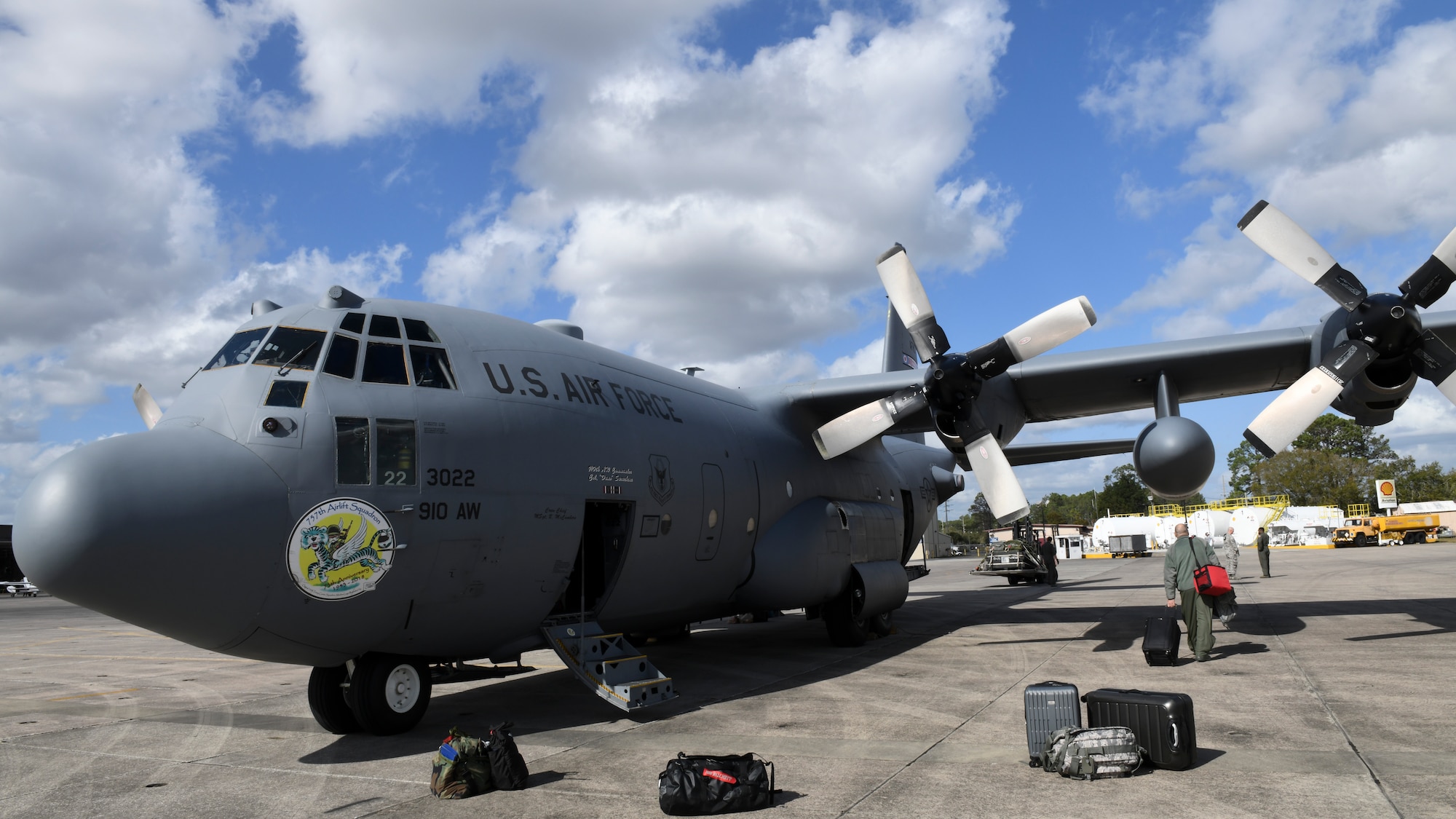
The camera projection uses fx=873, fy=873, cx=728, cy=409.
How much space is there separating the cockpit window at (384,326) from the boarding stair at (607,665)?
333 cm

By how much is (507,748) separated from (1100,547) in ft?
208

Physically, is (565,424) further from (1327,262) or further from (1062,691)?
(1327,262)

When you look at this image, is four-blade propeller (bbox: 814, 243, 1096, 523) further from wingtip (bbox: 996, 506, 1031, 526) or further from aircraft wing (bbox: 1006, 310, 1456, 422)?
aircraft wing (bbox: 1006, 310, 1456, 422)

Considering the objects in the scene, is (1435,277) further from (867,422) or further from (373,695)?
(373,695)

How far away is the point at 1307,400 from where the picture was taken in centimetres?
1114

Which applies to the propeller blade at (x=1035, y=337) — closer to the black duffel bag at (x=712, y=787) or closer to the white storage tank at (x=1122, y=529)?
the black duffel bag at (x=712, y=787)

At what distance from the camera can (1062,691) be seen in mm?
6551

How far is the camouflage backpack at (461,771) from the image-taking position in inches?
242

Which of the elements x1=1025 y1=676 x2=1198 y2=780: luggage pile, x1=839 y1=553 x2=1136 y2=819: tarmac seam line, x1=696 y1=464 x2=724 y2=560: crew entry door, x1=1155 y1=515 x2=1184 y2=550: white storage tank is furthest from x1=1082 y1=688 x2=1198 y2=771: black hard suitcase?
x1=1155 y1=515 x2=1184 y2=550: white storage tank

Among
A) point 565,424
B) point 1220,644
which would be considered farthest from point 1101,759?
point 1220,644

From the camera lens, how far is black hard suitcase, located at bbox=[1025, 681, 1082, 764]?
6.54m

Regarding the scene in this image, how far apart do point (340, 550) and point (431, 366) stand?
6.39 ft

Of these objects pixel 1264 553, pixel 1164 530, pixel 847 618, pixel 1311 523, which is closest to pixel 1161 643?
pixel 847 618

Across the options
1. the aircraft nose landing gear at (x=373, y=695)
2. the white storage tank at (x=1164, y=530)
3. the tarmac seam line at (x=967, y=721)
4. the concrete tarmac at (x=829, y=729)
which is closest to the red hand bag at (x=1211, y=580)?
the concrete tarmac at (x=829, y=729)
